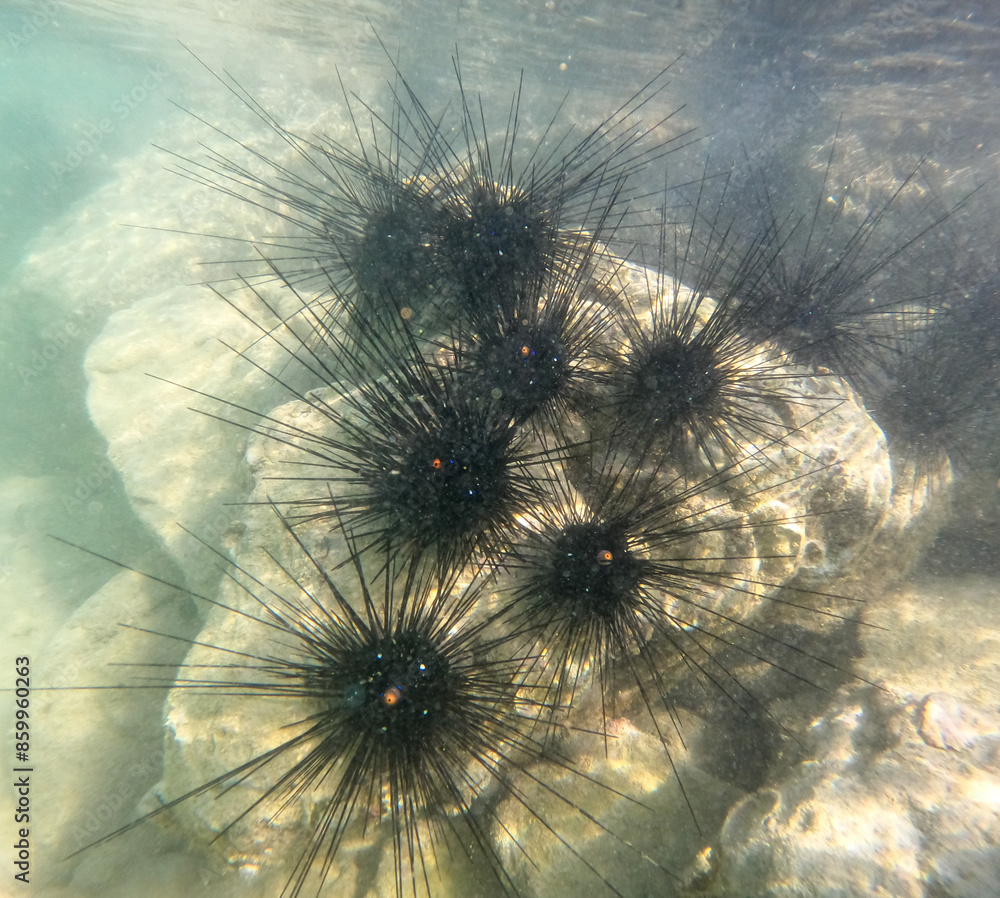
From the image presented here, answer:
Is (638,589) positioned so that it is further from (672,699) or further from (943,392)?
(943,392)

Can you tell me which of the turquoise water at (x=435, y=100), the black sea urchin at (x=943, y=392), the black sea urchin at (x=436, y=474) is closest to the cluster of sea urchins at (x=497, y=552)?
the black sea urchin at (x=436, y=474)

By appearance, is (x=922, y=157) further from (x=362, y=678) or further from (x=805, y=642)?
(x=362, y=678)

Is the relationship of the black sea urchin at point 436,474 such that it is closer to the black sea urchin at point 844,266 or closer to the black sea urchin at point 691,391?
the black sea urchin at point 691,391

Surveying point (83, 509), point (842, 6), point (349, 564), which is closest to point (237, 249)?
point (83, 509)

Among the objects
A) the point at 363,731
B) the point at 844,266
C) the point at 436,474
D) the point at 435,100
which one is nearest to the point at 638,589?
the point at 436,474

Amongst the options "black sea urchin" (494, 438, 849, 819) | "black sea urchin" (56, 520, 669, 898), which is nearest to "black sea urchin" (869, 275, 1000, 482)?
"black sea urchin" (494, 438, 849, 819)

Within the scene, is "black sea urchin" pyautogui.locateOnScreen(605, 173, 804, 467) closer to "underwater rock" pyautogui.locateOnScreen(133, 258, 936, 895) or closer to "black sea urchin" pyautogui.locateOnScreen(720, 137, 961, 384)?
"underwater rock" pyautogui.locateOnScreen(133, 258, 936, 895)
